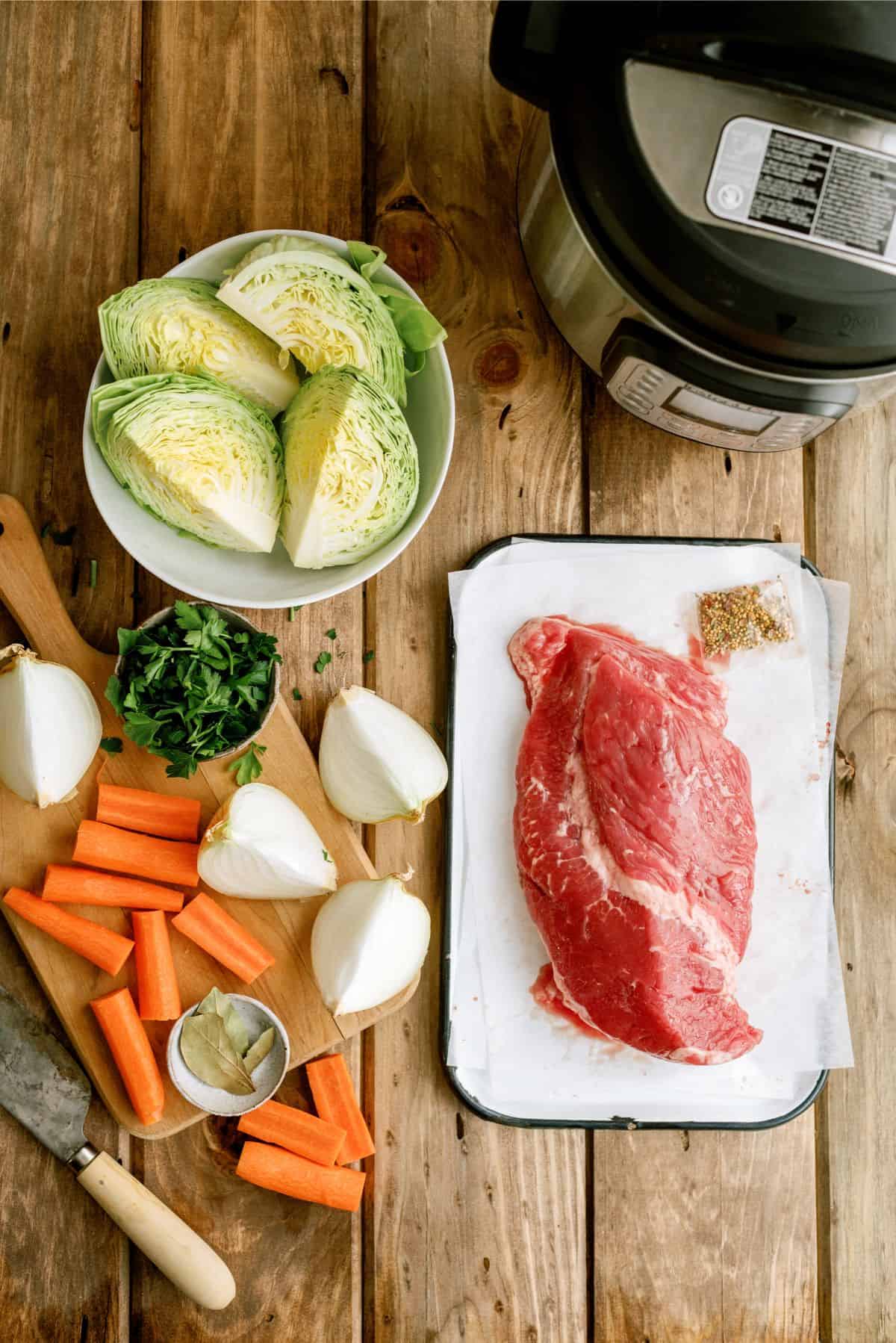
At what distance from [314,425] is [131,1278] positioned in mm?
1117

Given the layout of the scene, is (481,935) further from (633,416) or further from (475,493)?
(633,416)

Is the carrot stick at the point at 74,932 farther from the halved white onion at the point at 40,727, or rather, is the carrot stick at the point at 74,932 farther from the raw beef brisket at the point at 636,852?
the raw beef brisket at the point at 636,852

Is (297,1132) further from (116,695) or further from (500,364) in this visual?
(500,364)

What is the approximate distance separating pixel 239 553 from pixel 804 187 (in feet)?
2.38

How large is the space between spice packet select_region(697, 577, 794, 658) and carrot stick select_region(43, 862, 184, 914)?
79 centimetres

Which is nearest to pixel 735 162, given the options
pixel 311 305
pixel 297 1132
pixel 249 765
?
pixel 311 305

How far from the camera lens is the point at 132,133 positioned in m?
1.29

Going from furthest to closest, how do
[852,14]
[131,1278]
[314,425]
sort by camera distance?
[131,1278], [314,425], [852,14]

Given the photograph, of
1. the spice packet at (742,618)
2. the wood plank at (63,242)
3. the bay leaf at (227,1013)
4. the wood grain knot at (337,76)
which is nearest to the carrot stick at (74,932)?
the bay leaf at (227,1013)

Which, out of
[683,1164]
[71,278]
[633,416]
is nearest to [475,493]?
[633,416]

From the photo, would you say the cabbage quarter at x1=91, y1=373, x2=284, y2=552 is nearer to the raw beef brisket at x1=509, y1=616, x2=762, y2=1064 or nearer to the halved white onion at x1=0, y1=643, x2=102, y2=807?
the halved white onion at x1=0, y1=643, x2=102, y2=807

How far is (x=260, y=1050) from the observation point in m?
1.19

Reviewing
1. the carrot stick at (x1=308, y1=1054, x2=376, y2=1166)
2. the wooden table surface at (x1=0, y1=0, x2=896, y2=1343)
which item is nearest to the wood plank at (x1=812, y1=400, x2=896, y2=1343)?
the wooden table surface at (x1=0, y1=0, x2=896, y2=1343)

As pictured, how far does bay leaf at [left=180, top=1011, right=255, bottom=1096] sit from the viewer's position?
118 centimetres
